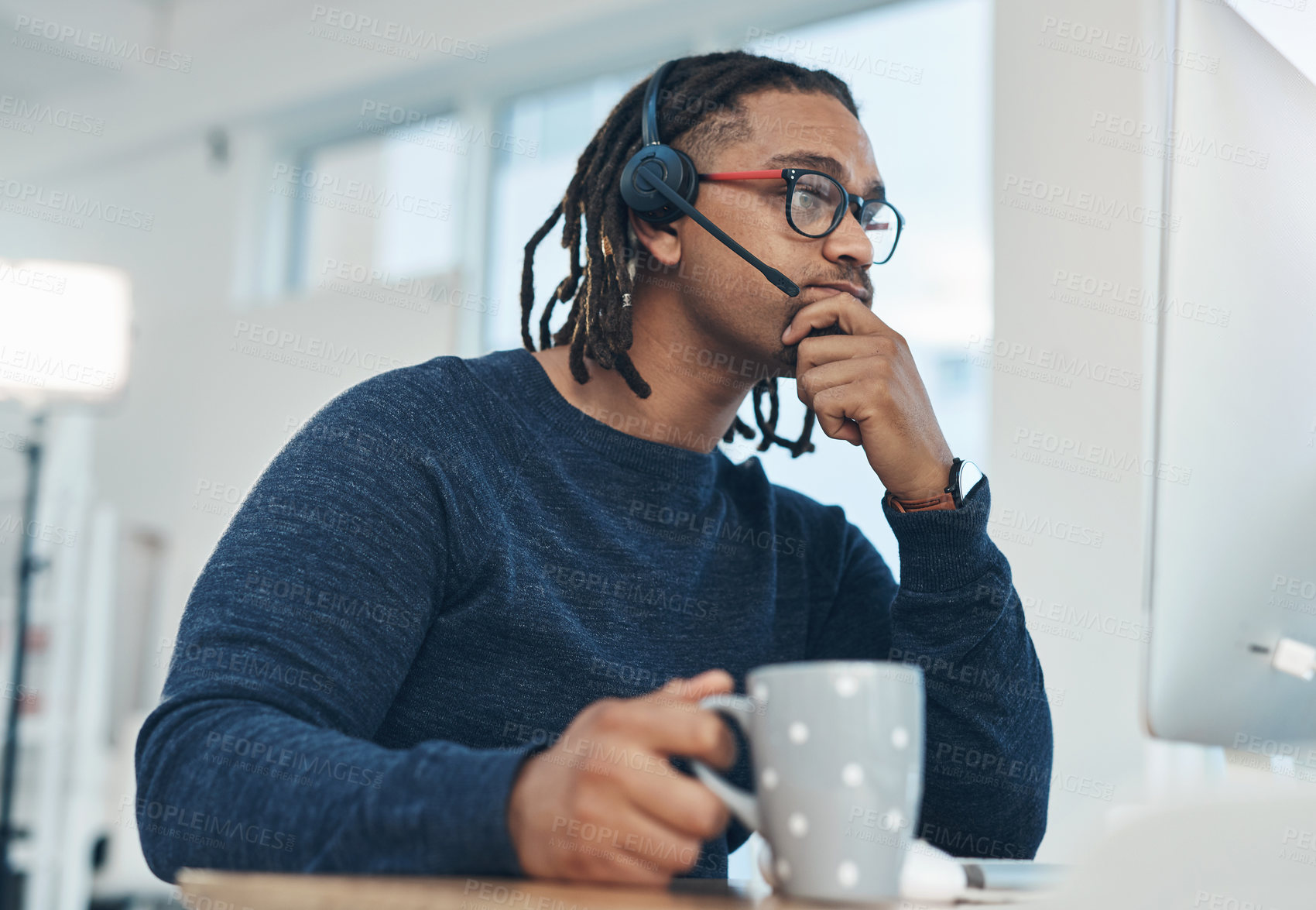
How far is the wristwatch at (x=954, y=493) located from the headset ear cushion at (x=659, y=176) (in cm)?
44

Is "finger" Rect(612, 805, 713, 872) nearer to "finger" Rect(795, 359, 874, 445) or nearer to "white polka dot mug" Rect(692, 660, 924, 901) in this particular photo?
"white polka dot mug" Rect(692, 660, 924, 901)

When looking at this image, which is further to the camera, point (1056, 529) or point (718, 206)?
point (1056, 529)

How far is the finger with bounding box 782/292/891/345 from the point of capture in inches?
43.8

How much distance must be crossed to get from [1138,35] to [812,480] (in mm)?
1064

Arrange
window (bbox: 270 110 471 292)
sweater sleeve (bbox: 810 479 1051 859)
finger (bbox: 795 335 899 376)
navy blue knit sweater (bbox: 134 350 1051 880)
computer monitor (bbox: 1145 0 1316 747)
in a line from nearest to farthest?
navy blue knit sweater (bbox: 134 350 1051 880) < computer monitor (bbox: 1145 0 1316 747) < sweater sleeve (bbox: 810 479 1051 859) < finger (bbox: 795 335 899 376) < window (bbox: 270 110 471 292)

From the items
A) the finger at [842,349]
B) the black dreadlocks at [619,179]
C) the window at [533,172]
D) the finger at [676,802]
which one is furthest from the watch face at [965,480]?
the window at [533,172]

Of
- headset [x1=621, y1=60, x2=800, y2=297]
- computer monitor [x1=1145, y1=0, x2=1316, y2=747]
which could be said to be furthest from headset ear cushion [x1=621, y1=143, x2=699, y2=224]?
computer monitor [x1=1145, y1=0, x2=1316, y2=747]

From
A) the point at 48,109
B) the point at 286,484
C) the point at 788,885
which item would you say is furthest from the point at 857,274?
the point at 48,109

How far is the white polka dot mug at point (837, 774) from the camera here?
1.63ft

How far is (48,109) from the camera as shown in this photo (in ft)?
14.4

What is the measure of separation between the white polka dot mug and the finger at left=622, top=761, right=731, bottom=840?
2cm

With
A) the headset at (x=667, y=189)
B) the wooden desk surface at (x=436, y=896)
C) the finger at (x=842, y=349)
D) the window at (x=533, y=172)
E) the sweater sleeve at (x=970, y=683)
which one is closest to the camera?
the wooden desk surface at (x=436, y=896)

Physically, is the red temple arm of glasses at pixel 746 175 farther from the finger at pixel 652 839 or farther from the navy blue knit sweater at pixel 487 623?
the finger at pixel 652 839

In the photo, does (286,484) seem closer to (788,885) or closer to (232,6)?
(788,885)
